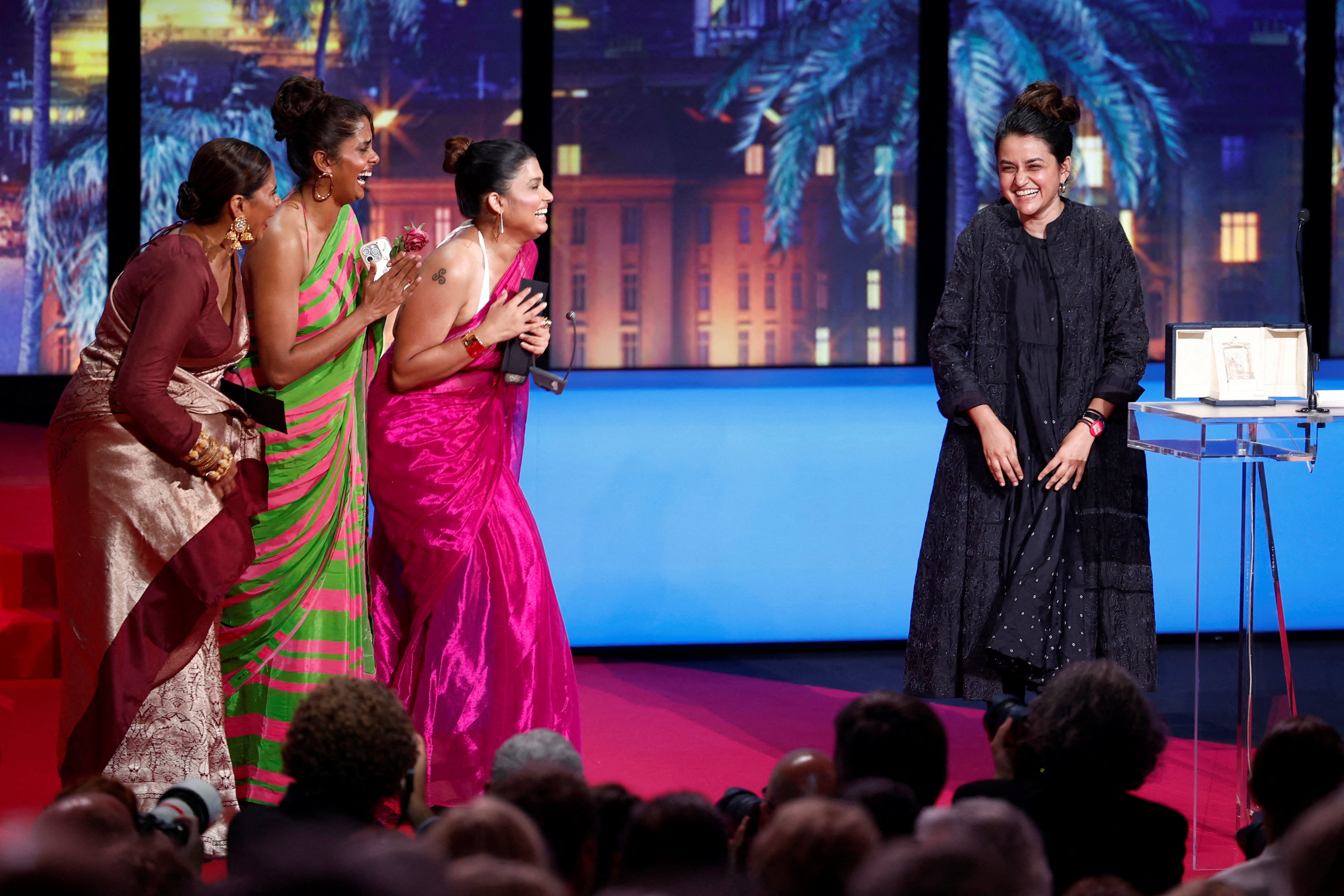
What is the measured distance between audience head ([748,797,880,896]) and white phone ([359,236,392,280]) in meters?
2.01

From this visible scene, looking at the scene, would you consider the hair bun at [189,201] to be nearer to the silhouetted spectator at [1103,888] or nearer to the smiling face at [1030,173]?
the smiling face at [1030,173]

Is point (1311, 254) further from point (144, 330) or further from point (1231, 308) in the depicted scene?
point (144, 330)

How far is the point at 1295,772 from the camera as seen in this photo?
206 cm

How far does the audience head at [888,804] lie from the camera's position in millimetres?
1807

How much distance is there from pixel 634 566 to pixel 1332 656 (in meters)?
2.23

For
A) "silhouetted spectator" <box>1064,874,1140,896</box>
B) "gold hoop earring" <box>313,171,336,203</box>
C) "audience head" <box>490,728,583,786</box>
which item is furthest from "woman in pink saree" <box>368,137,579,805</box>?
"silhouetted spectator" <box>1064,874,1140,896</box>

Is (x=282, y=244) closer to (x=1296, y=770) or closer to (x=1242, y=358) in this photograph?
(x=1242, y=358)

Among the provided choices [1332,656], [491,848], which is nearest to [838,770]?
[491,848]

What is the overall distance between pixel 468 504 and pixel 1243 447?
60.9 inches

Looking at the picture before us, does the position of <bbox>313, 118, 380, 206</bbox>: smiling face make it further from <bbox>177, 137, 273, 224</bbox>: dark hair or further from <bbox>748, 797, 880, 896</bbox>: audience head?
<bbox>748, 797, 880, 896</bbox>: audience head

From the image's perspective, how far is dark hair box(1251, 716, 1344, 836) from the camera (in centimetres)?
205

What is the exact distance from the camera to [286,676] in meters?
3.18

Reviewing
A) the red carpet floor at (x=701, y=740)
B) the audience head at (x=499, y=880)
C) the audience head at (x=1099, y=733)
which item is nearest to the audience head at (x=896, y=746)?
the audience head at (x=1099, y=733)

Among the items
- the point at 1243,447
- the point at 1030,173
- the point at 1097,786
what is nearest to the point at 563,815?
the point at 1097,786
